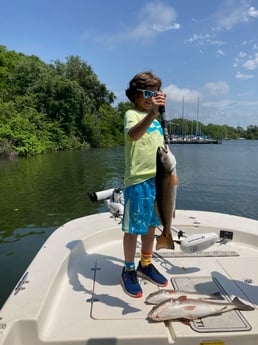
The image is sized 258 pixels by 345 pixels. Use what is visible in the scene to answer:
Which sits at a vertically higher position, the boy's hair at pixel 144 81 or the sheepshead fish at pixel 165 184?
the boy's hair at pixel 144 81

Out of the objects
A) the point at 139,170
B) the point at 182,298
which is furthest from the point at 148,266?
the point at 139,170

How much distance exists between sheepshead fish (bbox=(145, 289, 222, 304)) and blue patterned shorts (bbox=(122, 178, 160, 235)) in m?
0.51

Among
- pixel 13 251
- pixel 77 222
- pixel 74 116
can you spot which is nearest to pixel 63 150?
pixel 74 116

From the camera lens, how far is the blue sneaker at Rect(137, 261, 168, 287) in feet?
8.79

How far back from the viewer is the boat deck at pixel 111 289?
1977mm

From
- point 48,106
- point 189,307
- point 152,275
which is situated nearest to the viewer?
point 189,307

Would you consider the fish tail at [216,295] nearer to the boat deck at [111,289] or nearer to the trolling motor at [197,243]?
the boat deck at [111,289]

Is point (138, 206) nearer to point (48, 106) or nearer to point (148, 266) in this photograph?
point (148, 266)

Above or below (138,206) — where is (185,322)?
below

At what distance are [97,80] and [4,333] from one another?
145 ft

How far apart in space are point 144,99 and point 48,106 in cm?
3535

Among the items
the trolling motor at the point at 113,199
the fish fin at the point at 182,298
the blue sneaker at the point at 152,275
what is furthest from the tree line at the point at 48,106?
the fish fin at the point at 182,298

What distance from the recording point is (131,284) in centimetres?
255

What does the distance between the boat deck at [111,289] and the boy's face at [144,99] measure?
1598 mm
